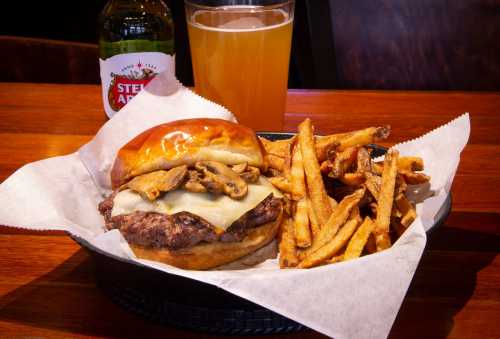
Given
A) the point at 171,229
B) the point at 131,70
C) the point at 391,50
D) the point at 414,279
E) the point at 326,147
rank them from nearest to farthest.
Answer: the point at 171,229
the point at 414,279
the point at 326,147
the point at 131,70
the point at 391,50

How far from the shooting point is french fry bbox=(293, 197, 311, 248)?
3.42 feet

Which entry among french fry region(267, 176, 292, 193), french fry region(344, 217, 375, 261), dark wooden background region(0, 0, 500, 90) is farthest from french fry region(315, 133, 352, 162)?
dark wooden background region(0, 0, 500, 90)

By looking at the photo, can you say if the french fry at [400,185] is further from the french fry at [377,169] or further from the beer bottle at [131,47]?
the beer bottle at [131,47]

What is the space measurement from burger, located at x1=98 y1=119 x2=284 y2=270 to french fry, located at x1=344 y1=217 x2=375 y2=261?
13 centimetres

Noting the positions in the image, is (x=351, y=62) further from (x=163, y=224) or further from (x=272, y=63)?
(x=163, y=224)

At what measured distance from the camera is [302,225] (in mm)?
1064

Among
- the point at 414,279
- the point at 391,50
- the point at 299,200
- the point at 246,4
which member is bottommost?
the point at 391,50

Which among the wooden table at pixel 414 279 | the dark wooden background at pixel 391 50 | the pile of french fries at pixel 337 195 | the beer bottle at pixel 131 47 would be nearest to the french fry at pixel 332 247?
the pile of french fries at pixel 337 195

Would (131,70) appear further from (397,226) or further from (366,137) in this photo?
(397,226)

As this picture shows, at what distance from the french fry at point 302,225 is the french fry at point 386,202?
0.35ft

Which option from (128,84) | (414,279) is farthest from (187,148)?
(128,84)

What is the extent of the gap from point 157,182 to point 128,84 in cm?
62

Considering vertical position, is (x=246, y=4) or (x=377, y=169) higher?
(x=246, y=4)

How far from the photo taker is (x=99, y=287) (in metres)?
1.05
